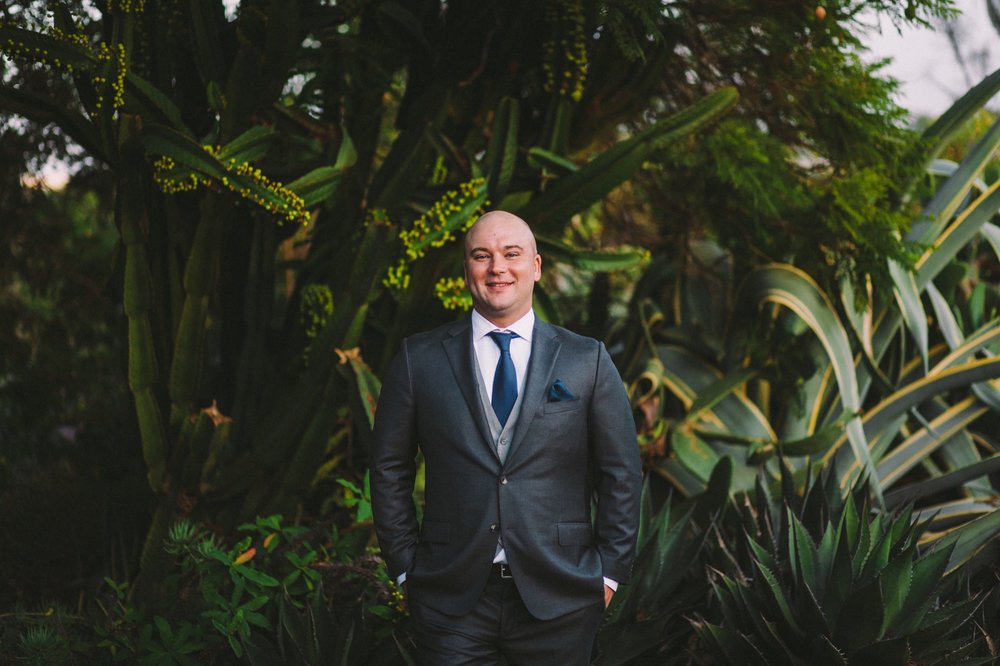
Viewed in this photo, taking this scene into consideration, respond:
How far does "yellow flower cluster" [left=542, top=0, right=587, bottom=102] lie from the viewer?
3080mm

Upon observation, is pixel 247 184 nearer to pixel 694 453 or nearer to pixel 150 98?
pixel 150 98

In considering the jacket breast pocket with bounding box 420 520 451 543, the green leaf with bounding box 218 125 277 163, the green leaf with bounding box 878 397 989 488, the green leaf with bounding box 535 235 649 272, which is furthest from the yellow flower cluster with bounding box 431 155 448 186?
the green leaf with bounding box 878 397 989 488

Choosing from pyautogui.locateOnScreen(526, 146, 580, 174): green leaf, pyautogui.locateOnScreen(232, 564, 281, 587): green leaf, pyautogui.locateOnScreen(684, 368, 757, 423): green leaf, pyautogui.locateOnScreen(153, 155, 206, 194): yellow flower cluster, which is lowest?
pyautogui.locateOnScreen(232, 564, 281, 587): green leaf

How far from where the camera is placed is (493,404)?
1.81 metres

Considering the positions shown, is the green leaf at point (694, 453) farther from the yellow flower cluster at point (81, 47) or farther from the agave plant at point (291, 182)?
the yellow flower cluster at point (81, 47)

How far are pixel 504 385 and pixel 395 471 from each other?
0.30 metres

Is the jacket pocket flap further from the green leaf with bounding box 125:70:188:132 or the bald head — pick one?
the green leaf with bounding box 125:70:188:132

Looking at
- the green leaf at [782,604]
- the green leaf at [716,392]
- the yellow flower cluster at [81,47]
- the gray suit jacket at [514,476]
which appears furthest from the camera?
the green leaf at [716,392]

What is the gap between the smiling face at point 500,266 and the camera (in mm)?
1803

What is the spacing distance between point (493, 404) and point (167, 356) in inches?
67.1

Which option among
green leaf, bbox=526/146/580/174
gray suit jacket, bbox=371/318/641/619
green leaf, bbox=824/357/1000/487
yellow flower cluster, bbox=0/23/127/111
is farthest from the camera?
green leaf, bbox=824/357/1000/487

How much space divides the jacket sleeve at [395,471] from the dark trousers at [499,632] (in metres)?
0.12

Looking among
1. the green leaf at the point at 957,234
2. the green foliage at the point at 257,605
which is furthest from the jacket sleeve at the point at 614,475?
the green leaf at the point at 957,234

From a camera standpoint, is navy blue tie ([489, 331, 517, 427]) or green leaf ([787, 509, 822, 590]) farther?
green leaf ([787, 509, 822, 590])
